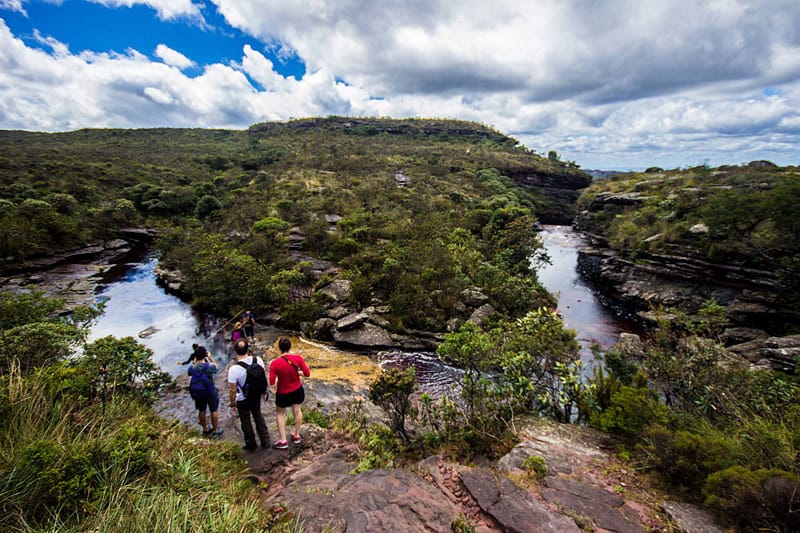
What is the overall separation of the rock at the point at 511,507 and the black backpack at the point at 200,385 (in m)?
4.22

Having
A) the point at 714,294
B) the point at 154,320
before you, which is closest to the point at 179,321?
the point at 154,320

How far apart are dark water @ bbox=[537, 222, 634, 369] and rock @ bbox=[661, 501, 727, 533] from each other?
451cm

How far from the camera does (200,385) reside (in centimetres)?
548

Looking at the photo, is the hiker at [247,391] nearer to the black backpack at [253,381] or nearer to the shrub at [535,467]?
the black backpack at [253,381]

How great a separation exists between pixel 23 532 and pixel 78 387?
246cm

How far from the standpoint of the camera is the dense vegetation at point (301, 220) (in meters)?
15.3

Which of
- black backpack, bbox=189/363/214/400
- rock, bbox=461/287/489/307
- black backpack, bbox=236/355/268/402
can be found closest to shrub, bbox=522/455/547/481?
black backpack, bbox=236/355/268/402

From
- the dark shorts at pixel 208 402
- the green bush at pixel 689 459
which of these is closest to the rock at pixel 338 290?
the dark shorts at pixel 208 402

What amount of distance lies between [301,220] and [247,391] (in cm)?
2016

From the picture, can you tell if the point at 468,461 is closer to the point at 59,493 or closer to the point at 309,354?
the point at 59,493

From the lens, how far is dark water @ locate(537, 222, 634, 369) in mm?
14956

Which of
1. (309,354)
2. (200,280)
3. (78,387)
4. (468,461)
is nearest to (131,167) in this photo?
(200,280)

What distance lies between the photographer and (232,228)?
2391 centimetres

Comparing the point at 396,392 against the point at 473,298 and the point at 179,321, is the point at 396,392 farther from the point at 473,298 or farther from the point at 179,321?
the point at 179,321
